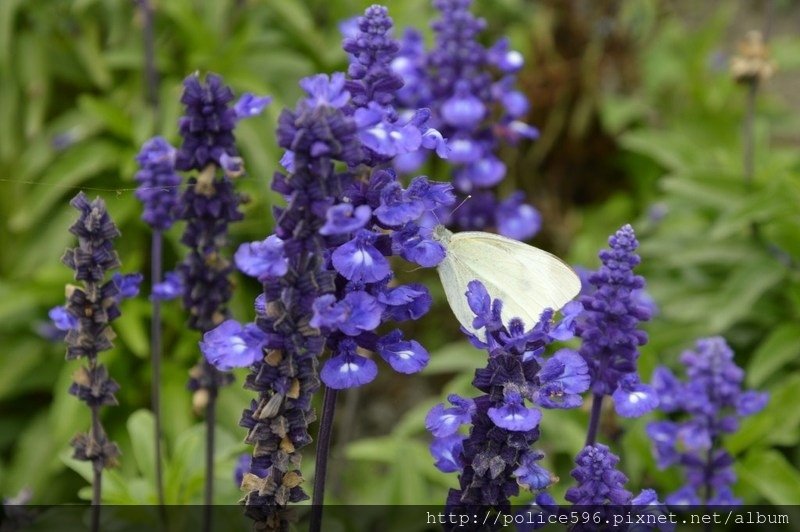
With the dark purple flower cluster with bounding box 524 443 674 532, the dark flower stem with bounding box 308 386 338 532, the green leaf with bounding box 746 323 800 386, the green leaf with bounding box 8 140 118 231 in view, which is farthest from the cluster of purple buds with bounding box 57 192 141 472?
the green leaf with bounding box 746 323 800 386

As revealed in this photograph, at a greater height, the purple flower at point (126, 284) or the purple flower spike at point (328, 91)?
the purple flower spike at point (328, 91)

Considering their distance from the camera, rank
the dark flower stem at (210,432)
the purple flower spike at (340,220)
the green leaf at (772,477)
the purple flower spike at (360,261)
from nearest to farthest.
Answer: the purple flower spike at (340,220)
the purple flower spike at (360,261)
the dark flower stem at (210,432)
the green leaf at (772,477)

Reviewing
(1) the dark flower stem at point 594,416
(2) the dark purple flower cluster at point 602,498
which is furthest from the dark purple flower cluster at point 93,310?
(1) the dark flower stem at point 594,416

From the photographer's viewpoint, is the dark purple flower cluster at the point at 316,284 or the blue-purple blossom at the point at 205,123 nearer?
the dark purple flower cluster at the point at 316,284

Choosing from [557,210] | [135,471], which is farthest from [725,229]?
[135,471]

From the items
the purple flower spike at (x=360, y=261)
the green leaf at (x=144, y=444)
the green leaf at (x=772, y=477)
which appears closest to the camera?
the purple flower spike at (x=360, y=261)

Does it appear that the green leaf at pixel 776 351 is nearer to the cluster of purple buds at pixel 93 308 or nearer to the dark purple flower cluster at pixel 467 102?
the dark purple flower cluster at pixel 467 102

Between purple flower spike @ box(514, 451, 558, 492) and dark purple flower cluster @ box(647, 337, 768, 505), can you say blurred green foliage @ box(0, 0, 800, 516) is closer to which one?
dark purple flower cluster @ box(647, 337, 768, 505)
